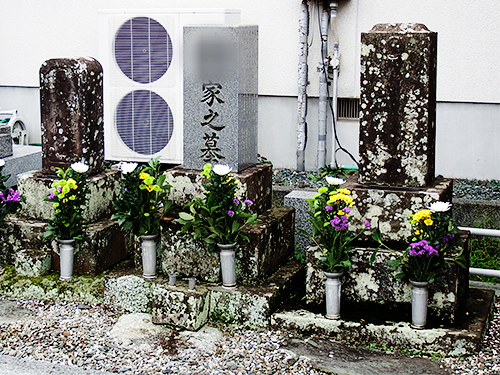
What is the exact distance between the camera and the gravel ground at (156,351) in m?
4.44

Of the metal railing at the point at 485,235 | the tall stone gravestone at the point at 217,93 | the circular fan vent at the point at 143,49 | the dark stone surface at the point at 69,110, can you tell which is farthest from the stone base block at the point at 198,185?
the circular fan vent at the point at 143,49

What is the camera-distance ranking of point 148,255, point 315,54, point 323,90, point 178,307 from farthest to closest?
point 315,54 < point 323,90 < point 148,255 < point 178,307

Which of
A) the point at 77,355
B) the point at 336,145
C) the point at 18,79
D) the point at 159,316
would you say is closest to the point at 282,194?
the point at 336,145

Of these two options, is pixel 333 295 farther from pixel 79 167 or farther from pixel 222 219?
pixel 79 167

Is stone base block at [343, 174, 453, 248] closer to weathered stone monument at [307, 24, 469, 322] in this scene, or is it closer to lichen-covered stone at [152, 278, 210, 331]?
weathered stone monument at [307, 24, 469, 322]

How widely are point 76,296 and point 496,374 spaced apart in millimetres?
2980

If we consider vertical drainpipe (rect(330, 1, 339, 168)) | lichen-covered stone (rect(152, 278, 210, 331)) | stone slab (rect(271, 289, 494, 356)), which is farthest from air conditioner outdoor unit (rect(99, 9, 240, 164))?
stone slab (rect(271, 289, 494, 356))

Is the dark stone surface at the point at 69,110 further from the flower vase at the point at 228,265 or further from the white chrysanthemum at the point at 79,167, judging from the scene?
the flower vase at the point at 228,265

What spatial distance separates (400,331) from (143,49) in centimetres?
511

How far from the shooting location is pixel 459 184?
26.5 ft

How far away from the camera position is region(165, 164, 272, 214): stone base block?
Result: 5.53 meters

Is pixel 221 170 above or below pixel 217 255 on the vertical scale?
above

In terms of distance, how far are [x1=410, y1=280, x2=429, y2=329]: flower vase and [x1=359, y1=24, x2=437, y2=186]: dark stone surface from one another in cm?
73

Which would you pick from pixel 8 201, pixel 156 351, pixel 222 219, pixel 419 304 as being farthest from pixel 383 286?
pixel 8 201
